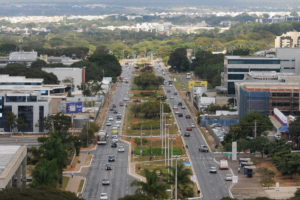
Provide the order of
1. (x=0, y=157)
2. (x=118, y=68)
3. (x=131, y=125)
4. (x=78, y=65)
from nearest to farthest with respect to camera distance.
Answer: (x=0, y=157) → (x=131, y=125) → (x=78, y=65) → (x=118, y=68)

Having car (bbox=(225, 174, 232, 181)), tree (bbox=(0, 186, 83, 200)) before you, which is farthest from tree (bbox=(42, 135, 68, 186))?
car (bbox=(225, 174, 232, 181))

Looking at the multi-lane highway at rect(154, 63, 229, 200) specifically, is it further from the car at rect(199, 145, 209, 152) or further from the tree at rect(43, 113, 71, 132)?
the tree at rect(43, 113, 71, 132)

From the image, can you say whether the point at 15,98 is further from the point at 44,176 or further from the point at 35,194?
the point at 35,194

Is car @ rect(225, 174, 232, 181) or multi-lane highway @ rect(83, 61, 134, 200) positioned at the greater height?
car @ rect(225, 174, 232, 181)

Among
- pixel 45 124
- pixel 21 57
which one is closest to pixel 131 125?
pixel 45 124

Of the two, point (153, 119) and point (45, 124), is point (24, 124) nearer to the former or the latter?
point (45, 124)
